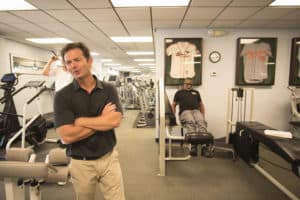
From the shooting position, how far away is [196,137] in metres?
2.91

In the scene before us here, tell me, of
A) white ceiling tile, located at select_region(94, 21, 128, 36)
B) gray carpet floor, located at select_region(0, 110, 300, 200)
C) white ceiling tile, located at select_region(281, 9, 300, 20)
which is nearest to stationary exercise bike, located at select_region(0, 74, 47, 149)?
gray carpet floor, located at select_region(0, 110, 300, 200)

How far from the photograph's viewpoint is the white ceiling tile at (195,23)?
3.93 metres

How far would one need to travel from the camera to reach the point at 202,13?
3.45m

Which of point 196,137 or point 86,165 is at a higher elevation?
point 86,165

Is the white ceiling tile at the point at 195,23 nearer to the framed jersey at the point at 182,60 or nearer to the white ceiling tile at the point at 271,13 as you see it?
the framed jersey at the point at 182,60

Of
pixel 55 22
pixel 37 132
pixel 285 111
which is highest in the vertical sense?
pixel 55 22

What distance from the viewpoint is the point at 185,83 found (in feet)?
13.5

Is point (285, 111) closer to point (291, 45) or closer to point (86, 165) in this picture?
point (291, 45)

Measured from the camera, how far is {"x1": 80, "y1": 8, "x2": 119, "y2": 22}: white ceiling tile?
325 cm

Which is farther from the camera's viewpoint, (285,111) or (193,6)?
(285,111)

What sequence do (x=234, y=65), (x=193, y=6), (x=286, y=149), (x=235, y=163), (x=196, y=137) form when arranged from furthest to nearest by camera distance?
(x=234, y=65), (x=235, y=163), (x=193, y=6), (x=196, y=137), (x=286, y=149)

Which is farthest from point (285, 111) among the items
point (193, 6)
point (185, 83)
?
point (193, 6)

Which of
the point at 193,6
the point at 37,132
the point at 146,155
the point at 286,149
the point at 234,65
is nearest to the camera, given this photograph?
the point at 286,149

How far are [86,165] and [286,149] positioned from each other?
183cm
